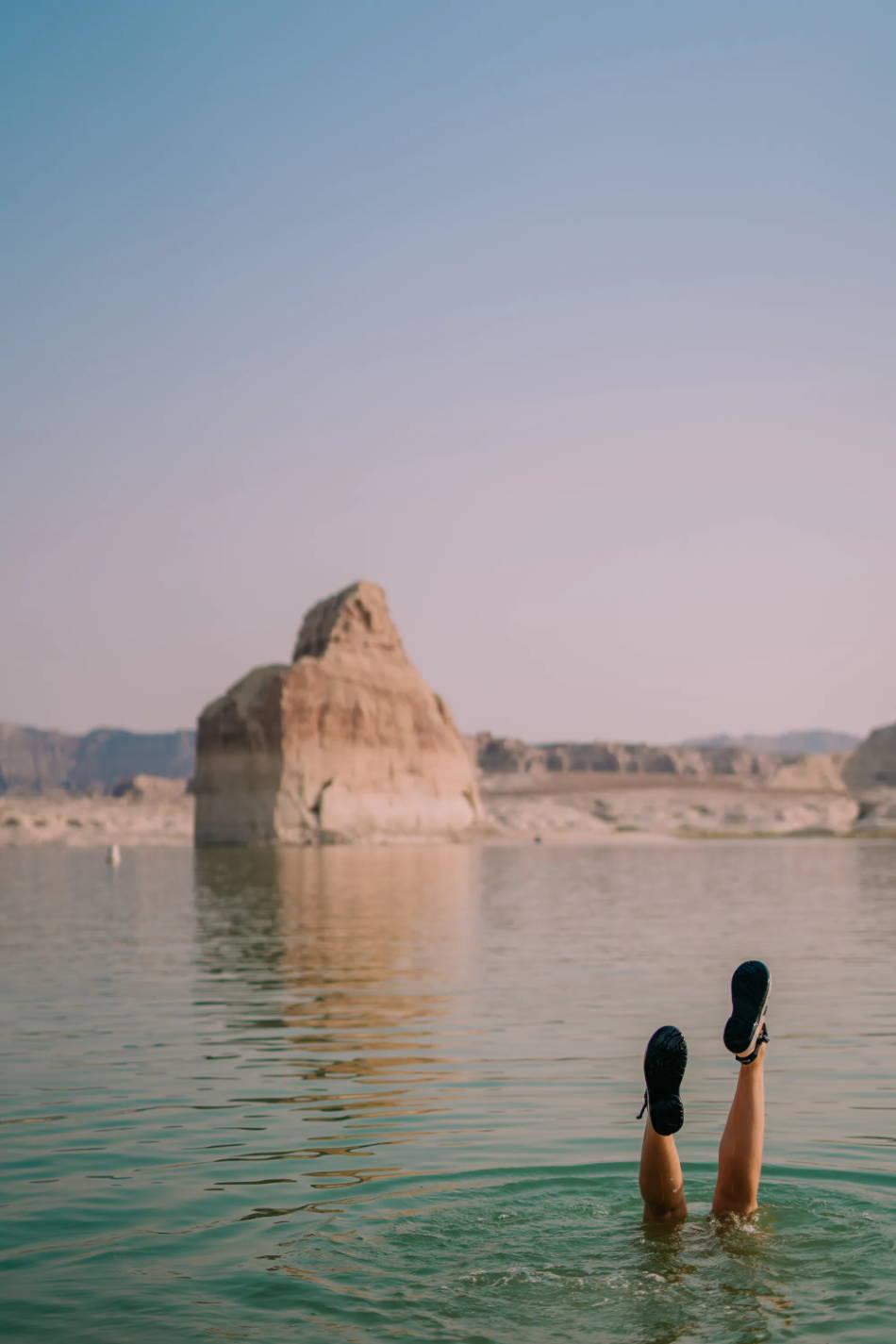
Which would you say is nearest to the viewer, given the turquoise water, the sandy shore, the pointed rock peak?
the turquoise water

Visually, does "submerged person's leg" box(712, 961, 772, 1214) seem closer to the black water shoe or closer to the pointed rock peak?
the black water shoe

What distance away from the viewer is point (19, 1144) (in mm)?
11383

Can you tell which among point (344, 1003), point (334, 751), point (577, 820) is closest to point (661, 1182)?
point (344, 1003)

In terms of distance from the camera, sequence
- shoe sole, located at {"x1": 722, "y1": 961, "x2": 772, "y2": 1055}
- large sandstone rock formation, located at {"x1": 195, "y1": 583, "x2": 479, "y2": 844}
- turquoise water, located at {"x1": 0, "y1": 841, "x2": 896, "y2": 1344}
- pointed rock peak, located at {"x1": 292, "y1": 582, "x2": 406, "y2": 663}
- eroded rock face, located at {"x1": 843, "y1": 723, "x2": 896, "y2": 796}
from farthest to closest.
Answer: eroded rock face, located at {"x1": 843, "y1": 723, "x2": 896, "y2": 796}, pointed rock peak, located at {"x1": 292, "y1": 582, "x2": 406, "y2": 663}, large sandstone rock formation, located at {"x1": 195, "y1": 583, "x2": 479, "y2": 844}, shoe sole, located at {"x1": 722, "y1": 961, "x2": 772, "y2": 1055}, turquoise water, located at {"x1": 0, "y1": 841, "x2": 896, "y2": 1344}

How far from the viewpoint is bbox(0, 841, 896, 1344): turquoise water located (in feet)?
24.8

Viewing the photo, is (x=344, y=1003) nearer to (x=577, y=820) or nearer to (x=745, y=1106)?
(x=745, y=1106)

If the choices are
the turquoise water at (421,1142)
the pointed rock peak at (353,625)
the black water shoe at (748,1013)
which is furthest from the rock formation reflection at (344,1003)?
the pointed rock peak at (353,625)

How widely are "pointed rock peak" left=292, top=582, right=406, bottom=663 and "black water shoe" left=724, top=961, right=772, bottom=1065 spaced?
339 feet

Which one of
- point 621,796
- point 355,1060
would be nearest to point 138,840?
point 621,796

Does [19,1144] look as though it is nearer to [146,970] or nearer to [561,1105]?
[561,1105]

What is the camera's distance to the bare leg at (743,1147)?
838cm

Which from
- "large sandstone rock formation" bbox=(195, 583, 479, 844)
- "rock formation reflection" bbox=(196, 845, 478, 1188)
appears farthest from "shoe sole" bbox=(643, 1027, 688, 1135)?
"large sandstone rock formation" bbox=(195, 583, 479, 844)

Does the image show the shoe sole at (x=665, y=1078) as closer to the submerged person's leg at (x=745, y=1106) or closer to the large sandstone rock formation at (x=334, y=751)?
the submerged person's leg at (x=745, y=1106)

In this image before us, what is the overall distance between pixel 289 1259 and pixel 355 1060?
6905mm
